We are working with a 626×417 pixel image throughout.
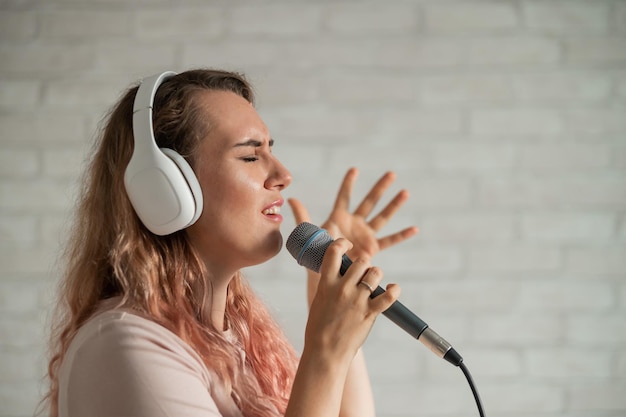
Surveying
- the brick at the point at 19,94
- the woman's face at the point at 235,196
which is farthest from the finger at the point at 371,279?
the brick at the point at 19,94

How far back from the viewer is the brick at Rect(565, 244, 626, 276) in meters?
2.29

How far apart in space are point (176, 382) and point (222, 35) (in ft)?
4.72

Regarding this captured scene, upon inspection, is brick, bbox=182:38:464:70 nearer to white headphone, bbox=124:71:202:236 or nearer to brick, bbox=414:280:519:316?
brick, bbox=414:280:519:316

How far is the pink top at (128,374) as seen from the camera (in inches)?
42.3

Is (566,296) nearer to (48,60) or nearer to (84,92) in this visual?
(84,92)

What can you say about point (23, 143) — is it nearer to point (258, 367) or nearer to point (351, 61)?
point (351, 61)

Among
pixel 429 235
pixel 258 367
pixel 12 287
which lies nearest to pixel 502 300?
pixel 429 235

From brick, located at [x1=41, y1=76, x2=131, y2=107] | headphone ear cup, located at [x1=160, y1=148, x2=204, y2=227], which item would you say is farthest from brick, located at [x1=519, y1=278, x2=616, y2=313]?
brick, located at [x1=41, y1=76, x2=131, y2=107]

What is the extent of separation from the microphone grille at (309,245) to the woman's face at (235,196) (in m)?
0.06

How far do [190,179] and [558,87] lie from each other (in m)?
1.47

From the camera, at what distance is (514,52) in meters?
2.30

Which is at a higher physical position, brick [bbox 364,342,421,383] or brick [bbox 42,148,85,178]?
brick [bbox 42,148,85,178]

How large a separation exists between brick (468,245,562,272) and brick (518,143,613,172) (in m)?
0.26

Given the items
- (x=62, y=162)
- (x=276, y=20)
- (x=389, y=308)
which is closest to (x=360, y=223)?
(x=389, y=308)
